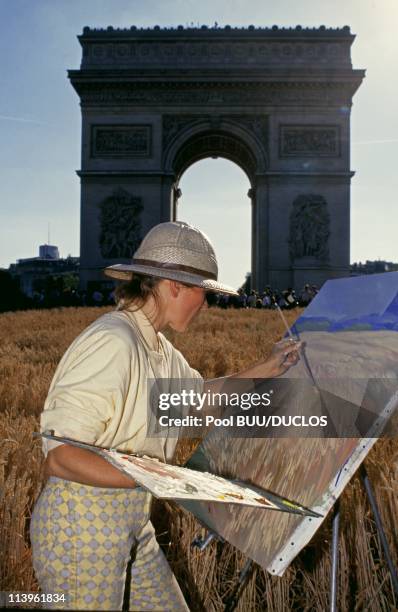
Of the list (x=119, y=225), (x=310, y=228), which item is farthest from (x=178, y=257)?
(x=310, y=228)

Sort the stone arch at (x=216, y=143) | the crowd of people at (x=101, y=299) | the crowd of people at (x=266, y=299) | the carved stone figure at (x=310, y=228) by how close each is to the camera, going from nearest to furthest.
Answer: the crowd of people at (x=266, y=299) → the crowd of people at (x=101, y=299) → the carved stone figure at (x=310, y=228) → the stone arch at (x=216, y=143)

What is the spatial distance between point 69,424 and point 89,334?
27cm

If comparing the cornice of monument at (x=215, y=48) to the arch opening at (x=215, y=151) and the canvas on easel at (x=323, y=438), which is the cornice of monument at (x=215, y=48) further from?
the canvas on easel at (x=323, y=438)

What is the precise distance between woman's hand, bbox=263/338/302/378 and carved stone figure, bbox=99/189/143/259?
952 inches

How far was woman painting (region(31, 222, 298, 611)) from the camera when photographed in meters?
1.56

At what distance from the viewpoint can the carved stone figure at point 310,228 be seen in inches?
1028

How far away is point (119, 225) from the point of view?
26.1 m

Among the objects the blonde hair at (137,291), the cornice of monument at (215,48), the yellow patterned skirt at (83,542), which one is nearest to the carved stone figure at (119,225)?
the cornice of monument at (215,48)

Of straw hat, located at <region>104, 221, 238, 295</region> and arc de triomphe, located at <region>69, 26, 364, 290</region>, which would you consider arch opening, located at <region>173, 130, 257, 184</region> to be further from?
straw hat, located at <region>104, 221, 238, 295</region>

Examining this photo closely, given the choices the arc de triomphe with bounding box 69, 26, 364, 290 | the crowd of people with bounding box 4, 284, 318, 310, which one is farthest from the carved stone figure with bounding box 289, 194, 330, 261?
the crowd of people with bounding box 4, 284, 318, 310

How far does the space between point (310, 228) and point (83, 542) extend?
2557 cm

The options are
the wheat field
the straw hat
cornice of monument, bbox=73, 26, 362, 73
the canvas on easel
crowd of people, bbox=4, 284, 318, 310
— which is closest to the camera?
the canvas on easel

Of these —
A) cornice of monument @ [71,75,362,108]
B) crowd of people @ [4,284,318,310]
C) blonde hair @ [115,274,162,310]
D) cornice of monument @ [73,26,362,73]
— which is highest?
cornice of monument @ [73,26,362,73]

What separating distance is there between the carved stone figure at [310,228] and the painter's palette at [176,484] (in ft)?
82.3
